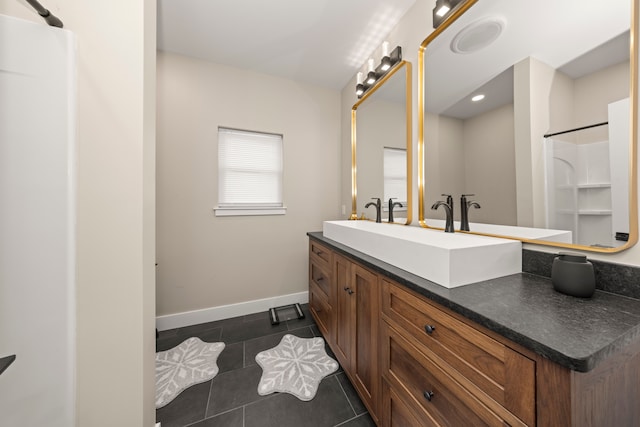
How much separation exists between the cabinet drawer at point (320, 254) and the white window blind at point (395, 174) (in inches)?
29.5

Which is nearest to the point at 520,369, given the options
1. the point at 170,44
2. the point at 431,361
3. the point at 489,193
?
the point at 431,361

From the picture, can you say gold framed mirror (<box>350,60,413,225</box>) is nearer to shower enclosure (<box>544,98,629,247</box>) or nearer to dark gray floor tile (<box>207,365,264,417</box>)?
shower enclosure (<box>544,98,629,247</box>)

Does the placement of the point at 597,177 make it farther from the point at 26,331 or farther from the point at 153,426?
the point at 153,426

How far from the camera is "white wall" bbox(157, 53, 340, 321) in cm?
206

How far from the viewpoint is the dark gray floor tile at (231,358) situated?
1562 mm

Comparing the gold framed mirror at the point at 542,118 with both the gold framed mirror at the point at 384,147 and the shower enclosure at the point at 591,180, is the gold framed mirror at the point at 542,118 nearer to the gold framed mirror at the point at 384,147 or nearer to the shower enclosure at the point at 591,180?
the shower enclosure at the point at 591,180

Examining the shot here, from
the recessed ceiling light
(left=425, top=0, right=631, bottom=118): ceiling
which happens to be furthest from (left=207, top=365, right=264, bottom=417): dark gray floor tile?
the recessed ceiling light

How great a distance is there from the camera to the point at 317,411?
1226 millimetres

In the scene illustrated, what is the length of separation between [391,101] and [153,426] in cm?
258

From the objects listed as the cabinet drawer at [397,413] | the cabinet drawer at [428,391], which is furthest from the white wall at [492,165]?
the cabinet drawer at [397,413]

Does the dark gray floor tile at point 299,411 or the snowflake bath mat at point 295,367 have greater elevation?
the snowflake bath mat at point 295,367

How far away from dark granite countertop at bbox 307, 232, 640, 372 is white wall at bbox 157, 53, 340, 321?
6.01 ft

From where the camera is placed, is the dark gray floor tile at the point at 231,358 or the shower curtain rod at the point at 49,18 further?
the dark gray floor tile at the point at 231,358

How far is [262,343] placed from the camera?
1.83 m
